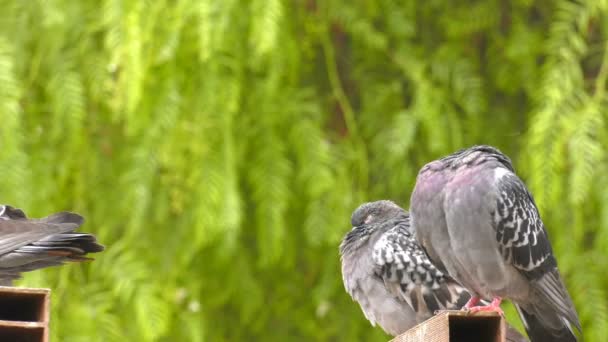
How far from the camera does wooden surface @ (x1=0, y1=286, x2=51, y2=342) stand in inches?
162

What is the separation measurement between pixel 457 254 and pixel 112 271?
8.28 feet

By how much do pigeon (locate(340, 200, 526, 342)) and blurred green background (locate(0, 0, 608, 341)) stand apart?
115 centimetres

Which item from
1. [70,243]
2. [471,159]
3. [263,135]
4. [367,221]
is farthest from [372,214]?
[70,243]

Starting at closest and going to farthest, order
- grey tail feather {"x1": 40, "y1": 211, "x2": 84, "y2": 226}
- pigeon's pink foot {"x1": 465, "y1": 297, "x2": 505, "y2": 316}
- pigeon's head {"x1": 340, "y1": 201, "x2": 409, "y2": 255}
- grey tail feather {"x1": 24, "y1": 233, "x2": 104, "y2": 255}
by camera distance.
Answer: pigeon's pink foot {"x1": 465, "y1": 297, "x2": 505, "y2": 316}
grey tail feather {"x1": 24, "y1": 233, "x2": 104, "y2": 255}
grey tail feather {"x1": 40, "y1": 211, "x2": 84, "y2": 226}
pigeon's head {"x1": 340, "y1": 201, "x2": 409, "y2": 255}

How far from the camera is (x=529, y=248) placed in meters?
5.01

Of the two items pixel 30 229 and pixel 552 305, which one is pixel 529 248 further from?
pixel 30 229

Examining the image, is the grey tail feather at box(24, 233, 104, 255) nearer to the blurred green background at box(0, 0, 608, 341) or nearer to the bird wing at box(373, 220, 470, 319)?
the bird wing at box(373, 220, 470, 319)

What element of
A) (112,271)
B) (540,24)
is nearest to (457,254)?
(112,271)

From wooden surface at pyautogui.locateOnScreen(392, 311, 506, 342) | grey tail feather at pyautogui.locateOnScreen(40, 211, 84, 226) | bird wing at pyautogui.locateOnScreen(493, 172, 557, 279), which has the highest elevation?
grey tail feather at pyautogui.locateOnScreen(40, 211, 84, 226)

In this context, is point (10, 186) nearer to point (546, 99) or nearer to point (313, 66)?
point (313, 66)

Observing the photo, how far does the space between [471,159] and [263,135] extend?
226 cm

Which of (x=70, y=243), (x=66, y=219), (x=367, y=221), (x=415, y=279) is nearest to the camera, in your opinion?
(x=70, y=243)

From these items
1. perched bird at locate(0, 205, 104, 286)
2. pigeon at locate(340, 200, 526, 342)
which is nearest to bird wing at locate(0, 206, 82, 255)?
perched bird at locate(0, 205, 104, 286)

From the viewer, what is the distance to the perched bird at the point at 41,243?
15.6 feet
